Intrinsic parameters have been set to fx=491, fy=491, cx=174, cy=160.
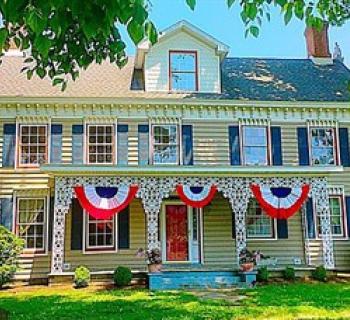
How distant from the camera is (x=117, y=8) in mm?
3344

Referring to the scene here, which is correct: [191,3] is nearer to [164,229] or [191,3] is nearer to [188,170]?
[188,170]

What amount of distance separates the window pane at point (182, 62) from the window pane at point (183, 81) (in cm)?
21

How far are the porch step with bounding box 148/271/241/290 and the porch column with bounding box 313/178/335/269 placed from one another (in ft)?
10.9

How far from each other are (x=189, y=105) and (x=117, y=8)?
1454 centimetres

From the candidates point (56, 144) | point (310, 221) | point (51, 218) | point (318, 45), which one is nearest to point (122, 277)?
point (51, 218)

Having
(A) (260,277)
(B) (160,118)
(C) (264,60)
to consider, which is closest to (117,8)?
(A) (260,277)

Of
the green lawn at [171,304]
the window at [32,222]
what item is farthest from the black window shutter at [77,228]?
the green lawn at [171,304]

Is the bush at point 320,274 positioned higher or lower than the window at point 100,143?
lower

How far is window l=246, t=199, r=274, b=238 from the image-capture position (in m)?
17.8

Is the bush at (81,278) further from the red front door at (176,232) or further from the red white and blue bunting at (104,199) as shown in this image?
the red front door at (176,232)

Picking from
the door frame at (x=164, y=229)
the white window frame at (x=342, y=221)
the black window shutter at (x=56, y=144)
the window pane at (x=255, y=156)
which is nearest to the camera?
the black window shutter at (x=56, y=144)

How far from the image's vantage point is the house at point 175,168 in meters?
15.9

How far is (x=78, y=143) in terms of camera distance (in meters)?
17.2

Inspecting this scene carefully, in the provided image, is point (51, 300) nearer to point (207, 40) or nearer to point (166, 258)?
point (166, 258)
